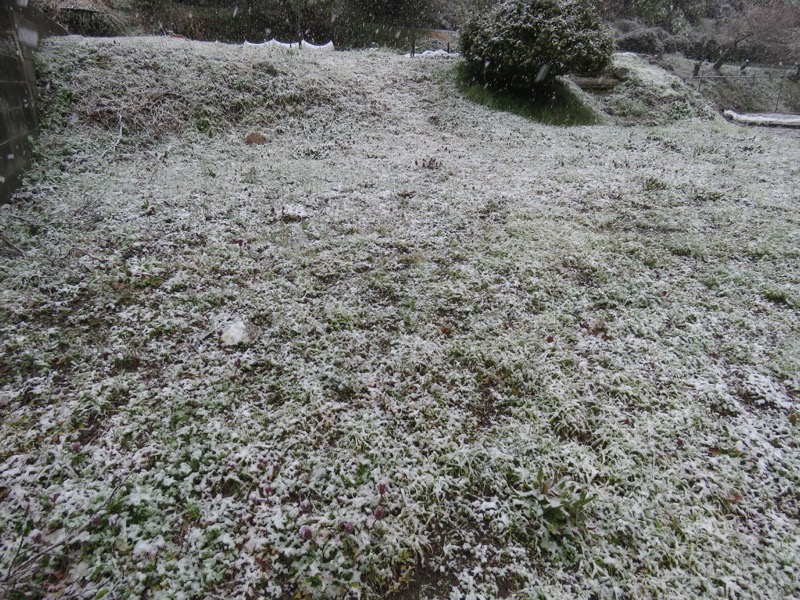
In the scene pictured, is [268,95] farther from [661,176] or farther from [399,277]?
[661,176]

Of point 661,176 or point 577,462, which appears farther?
point 661,176

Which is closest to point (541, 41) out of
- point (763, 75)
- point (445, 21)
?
point (445, 21)

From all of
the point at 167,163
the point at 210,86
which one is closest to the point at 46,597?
the point at 167,163

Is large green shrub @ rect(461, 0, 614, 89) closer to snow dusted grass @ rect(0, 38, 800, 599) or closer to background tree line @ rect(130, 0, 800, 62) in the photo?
background tree line @ rect(130, 0, 800, 62)

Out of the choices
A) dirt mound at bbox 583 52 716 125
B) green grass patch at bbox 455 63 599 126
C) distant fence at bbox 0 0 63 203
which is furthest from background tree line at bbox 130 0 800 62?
distant fence at bbox 0 0 63 203

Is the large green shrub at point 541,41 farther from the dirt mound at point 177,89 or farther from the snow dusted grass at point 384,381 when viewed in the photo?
the snow dusted grass at point 384,381

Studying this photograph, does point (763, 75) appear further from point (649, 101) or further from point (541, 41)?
point (541, 41)

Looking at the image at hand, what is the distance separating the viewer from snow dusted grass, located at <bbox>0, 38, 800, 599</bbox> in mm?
2475

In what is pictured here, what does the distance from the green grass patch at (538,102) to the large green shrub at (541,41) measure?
0.42 metres

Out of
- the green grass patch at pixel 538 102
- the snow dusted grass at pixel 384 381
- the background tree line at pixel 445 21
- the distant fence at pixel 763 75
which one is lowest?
the snow dusted grass at pixel 384 381

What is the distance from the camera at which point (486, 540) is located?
2623mm

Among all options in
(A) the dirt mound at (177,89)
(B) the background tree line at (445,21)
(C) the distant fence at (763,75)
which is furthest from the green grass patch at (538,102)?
(C) the distant fence at (763,75)

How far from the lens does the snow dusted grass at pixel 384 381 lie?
8.12ft

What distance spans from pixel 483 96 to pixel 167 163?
30.6ft
